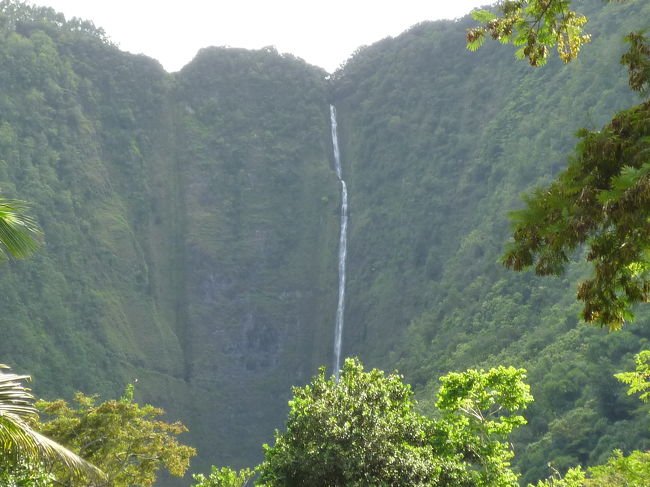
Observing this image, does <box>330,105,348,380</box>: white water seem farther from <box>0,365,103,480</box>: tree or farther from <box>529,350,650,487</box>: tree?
<box>0,365,103,480</box>: tree

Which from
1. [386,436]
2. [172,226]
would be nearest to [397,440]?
[386,436]

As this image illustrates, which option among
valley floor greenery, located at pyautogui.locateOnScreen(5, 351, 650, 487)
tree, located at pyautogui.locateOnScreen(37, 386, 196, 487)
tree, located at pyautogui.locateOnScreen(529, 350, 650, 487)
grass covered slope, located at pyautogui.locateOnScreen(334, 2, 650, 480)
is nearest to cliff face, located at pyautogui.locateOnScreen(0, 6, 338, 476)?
grass covered slope, located at pyautogui.locateOnScreen(334, 2, 650, 480)

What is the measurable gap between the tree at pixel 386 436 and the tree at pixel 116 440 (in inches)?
313

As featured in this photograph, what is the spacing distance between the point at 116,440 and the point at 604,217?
17385mm

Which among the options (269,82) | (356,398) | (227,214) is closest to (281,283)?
(227,214)

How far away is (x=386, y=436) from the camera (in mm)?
12289

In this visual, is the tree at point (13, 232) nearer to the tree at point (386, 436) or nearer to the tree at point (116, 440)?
the tree at point (386, 436)

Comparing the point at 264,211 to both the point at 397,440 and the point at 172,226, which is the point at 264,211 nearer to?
the point at 172,226

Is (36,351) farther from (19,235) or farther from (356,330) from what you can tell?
(19,235)

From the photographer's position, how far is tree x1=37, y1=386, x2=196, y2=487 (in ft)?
61.2

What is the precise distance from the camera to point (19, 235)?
7207 millimetres

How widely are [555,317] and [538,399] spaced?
28.1 ft

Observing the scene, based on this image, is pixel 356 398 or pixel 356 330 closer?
pixel 356 398

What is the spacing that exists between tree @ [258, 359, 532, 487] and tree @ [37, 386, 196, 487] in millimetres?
7943
